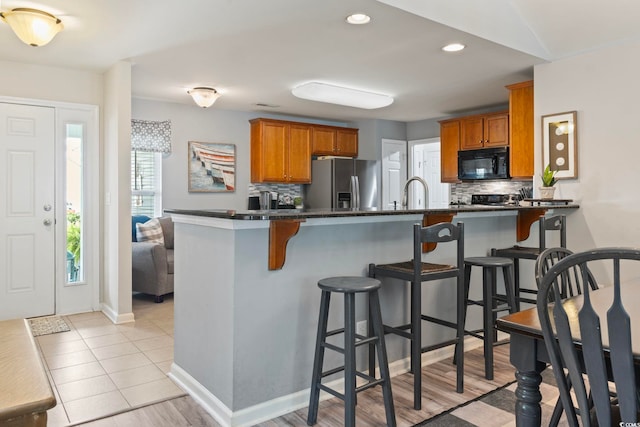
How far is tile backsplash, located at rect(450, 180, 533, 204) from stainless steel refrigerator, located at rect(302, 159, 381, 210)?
1.20 metres

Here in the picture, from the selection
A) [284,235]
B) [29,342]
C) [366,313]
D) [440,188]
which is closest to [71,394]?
[284,235]

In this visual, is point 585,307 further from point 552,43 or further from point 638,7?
point 552,43

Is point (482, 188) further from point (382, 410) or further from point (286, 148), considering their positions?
point (382, 410)

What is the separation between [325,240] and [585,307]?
1.57 meters

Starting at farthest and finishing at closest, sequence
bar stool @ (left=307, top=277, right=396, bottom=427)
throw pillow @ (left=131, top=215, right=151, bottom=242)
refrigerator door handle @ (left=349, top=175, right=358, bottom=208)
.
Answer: refrigerator door handle @ (left=349, top=175, right=358, bottom=208) → throw pillow @ (left=131, top=215, right=151, bottom=242) → bar stool @ (left=307, top=277, right=396, bottom=427)

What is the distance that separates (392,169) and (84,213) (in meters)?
4.57

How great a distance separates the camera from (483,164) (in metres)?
5.78

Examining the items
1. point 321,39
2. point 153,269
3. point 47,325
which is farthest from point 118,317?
point 321,39

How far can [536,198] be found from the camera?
12.8 ft

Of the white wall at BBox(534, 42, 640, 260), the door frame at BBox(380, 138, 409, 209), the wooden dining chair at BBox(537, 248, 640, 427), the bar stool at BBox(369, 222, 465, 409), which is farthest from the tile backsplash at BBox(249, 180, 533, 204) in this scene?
the wooden dining chair at BBox(537, 248, 640, 427)

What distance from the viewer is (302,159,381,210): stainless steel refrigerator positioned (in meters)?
6.57

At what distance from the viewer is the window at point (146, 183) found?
5691mm

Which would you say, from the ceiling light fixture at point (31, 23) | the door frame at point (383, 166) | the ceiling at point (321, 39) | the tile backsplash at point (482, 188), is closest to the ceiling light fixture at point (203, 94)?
the ceiling at point (321, 39)

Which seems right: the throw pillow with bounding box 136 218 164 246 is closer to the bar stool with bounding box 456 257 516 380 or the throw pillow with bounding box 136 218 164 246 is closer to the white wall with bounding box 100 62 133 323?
the white wall with bounding box 100 62 133 323
